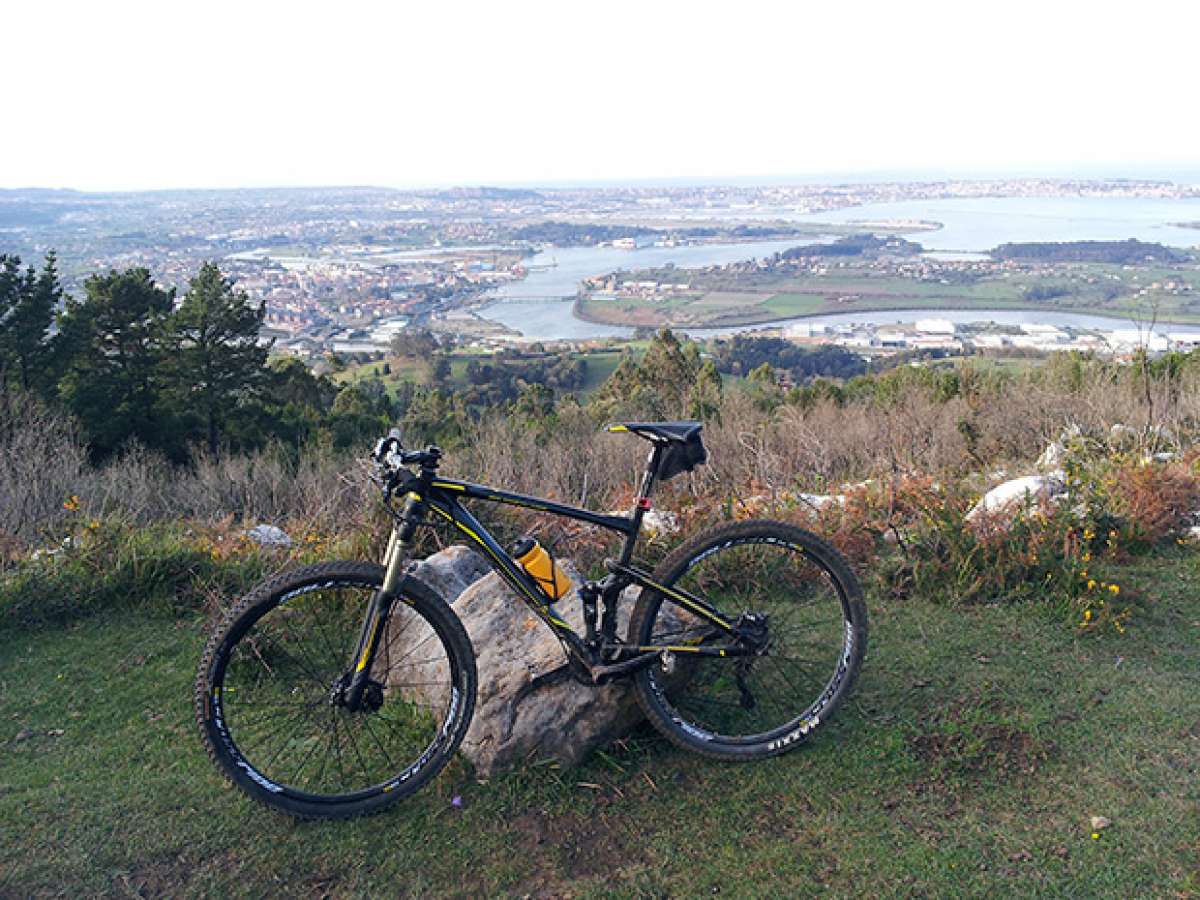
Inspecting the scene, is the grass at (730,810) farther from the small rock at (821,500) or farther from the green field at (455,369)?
the green field at (455,369)

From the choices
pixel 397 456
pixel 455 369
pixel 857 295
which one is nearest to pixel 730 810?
pixel 397 456

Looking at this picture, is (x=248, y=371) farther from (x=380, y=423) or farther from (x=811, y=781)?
(x=811, y=781)

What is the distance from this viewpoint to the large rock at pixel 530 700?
11.4 feet

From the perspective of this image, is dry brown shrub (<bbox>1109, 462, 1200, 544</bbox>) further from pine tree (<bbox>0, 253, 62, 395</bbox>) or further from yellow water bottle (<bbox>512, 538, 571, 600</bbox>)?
pine tree (<bbox>0, 253, 62, 395</bbox>)

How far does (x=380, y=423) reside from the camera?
24.8 meters

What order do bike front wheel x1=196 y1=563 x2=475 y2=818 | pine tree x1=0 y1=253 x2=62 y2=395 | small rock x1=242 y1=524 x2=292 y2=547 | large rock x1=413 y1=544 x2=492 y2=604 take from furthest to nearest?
1. pine tree x1=0 y1=253 x2=62 y2=395
2. small rock x1=242 y1=524 x2=292 y2=547
3. large rock x1=413 y1=544 x2=492 y2=604
4. bike front wheel x1=196 y1=563 x2=475 y2=818

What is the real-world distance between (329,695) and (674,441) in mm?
1693

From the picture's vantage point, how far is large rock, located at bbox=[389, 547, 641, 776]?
3482 mm

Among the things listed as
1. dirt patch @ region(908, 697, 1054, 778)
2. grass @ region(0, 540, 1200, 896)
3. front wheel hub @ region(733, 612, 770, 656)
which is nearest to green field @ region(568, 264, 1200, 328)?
grass @ region(0, 540, 1200, 896)

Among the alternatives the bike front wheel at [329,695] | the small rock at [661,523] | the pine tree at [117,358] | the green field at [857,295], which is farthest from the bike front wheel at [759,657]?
the green field at [857,295]

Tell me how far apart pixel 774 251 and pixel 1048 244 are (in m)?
18.2

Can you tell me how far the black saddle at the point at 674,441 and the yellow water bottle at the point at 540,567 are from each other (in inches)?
22.0

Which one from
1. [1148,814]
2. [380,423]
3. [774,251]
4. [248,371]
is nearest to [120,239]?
[248,371]

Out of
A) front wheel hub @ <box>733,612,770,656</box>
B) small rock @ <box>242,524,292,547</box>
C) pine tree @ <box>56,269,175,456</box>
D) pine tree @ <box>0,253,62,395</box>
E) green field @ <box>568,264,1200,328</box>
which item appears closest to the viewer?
front wheel hub @ <box>733,612,770,656</box>
